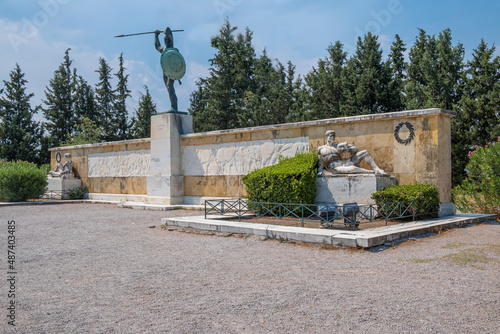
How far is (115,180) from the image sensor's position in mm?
18906

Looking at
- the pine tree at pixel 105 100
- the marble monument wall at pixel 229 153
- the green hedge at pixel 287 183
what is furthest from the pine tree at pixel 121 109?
the green hedge at pixel 287 183

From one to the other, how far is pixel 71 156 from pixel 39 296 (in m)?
18.0

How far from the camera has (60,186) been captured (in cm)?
2028

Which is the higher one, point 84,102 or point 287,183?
point 84,102

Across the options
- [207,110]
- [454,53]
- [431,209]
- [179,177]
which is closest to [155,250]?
[431,209]

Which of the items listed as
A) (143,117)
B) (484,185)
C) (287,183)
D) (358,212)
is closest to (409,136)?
(484,185)

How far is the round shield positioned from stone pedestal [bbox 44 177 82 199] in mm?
7766

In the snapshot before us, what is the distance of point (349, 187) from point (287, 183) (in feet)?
5.15

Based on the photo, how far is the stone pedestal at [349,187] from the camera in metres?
10.3

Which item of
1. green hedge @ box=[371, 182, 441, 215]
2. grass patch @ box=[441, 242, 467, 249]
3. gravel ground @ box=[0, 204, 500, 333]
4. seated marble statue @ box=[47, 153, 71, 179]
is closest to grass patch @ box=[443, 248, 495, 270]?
gravel ground @ box=[0, 204, 500, 333]

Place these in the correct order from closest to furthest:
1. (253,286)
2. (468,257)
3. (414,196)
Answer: (253,286) → (468,257) → (414,196)

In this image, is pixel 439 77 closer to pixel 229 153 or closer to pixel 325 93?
pixel 325 93

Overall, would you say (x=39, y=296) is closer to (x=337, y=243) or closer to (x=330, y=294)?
(x=330, y=294)

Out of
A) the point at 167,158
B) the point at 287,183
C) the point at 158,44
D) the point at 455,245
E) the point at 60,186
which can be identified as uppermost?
the point at 158,44
